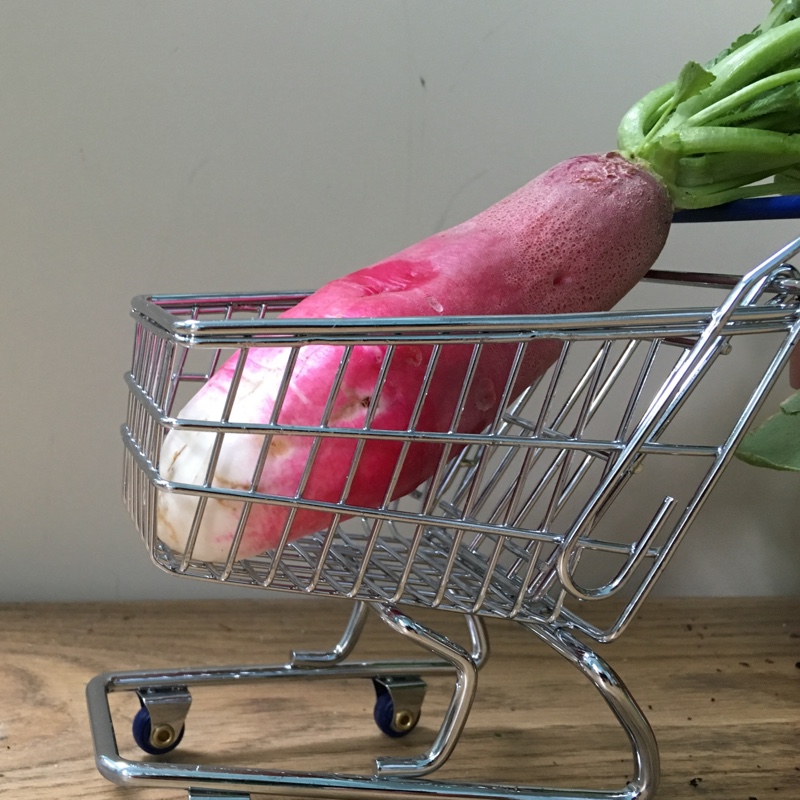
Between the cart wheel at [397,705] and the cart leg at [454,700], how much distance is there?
120 mm

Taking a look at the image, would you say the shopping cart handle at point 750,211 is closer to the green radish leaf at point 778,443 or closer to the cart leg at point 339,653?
the green radish leaf at point 778,443

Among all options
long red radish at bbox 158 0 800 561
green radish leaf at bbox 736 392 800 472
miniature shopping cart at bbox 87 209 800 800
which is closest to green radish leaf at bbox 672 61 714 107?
long red radish at bbox 158 0 800 561

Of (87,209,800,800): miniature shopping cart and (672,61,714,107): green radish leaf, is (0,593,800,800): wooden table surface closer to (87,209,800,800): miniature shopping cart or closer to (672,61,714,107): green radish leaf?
(87,209,800,800): miniature shopping cart

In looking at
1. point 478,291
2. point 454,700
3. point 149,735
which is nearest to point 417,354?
point 478,291

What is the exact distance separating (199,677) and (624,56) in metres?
0.80

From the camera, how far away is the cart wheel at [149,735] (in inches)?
26.6

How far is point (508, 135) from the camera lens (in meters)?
0.94

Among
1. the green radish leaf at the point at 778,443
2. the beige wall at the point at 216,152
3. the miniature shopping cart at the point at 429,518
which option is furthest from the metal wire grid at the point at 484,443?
the beige wall at the point at 216,152

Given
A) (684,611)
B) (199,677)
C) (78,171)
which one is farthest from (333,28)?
(684,611)

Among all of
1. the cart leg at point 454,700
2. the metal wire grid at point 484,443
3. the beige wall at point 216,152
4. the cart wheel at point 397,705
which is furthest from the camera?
the beige wall at point 216,152

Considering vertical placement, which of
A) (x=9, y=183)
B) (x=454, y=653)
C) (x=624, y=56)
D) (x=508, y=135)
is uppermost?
(x=624, y=56)

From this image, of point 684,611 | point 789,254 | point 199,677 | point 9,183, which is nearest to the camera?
point 789,254

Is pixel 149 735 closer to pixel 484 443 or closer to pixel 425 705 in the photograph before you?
pixel 425 705

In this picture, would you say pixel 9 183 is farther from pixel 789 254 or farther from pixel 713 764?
pixel 713 764
